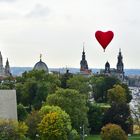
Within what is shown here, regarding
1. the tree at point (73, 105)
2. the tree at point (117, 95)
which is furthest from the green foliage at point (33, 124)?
the tree at point (117, 95)

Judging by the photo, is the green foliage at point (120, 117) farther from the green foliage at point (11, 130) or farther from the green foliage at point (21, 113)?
the green foliage at point (11, 130)

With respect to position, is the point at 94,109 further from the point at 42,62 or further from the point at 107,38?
the point at 42,62

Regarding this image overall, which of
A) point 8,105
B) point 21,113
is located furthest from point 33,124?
point 21,113

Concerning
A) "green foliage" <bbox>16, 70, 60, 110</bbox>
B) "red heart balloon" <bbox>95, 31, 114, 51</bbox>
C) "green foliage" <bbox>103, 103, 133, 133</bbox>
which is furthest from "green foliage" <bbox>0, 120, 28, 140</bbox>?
"green foliage" <bbox>16, 70, 60, 110</bbox>

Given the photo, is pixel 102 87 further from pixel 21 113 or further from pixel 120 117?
pixel 21 113

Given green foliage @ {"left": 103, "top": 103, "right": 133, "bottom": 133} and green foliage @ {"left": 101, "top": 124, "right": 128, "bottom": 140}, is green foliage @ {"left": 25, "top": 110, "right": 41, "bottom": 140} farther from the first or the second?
green foliage @ {"left": 103, "top": 103, "right": 133, "bottom": 133}
